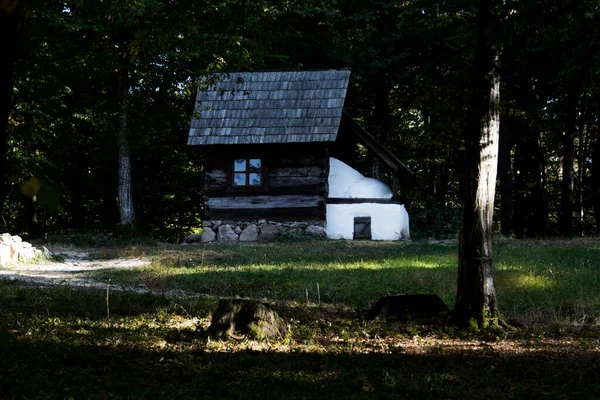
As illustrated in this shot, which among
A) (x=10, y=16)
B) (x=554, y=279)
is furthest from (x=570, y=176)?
(x=10, y=16)

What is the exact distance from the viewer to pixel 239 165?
977 inches

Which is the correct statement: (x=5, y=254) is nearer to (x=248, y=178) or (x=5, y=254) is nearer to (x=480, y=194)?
(x=248, y=178)

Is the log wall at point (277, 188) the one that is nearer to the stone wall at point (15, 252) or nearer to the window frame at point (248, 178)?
the window frame at point (248, 178)

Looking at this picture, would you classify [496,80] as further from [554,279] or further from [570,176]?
[570,176]

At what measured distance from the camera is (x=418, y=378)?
529 cm

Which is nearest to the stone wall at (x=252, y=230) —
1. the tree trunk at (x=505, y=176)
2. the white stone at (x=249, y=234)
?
the white stone at (x=249, y=234)

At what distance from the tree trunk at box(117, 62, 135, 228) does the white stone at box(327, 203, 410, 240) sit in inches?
316

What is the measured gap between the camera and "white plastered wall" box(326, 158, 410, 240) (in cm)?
2392

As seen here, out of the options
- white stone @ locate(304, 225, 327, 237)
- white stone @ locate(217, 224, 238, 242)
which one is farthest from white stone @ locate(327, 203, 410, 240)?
white stone @ locate(217, 224, 238, 242)

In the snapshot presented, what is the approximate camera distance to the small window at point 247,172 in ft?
80.9

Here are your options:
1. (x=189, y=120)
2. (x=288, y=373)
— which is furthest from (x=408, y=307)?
(x=189, y=120)

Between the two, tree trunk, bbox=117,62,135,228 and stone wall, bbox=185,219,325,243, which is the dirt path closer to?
tree trunk, bbox=117,62,135,228

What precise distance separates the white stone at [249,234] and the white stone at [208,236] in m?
1.19

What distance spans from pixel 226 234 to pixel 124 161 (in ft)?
16.8
